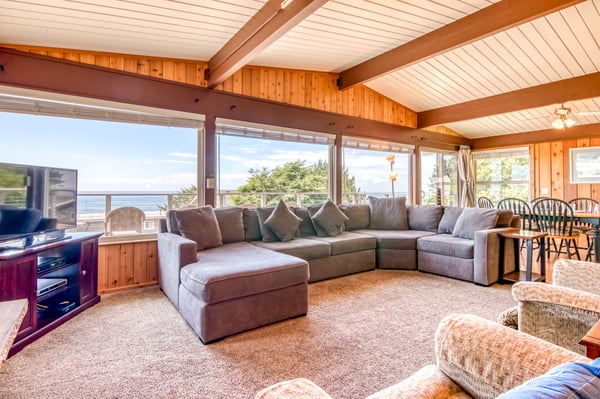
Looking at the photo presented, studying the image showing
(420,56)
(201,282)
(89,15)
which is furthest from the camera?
(420,56)

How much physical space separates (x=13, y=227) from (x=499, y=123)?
25.7 feet

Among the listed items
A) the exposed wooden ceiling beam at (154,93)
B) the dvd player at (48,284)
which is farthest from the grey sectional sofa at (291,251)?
the exposed wooden ceiling beam at (154,93)

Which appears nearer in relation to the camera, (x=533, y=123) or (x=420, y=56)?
(x=420, y=56)

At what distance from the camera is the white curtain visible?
7.32 meters

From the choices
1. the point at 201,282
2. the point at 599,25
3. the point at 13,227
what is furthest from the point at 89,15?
the point at 599,25

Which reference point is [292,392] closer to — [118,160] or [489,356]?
[489,356]

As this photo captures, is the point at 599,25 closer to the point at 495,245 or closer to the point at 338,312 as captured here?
the point at 495,245

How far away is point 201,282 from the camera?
2.22 metres

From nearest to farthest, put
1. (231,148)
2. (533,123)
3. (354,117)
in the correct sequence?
1. (231,148)
2. (354,117)
3. (533,123)

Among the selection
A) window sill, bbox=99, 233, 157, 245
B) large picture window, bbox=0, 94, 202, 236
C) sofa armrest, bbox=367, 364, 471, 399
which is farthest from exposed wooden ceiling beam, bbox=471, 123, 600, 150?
window sill, bbox=99, 233, 157, 245

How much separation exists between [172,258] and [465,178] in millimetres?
6889

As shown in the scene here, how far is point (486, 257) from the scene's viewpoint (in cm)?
345

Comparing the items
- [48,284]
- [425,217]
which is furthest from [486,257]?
[48,284]

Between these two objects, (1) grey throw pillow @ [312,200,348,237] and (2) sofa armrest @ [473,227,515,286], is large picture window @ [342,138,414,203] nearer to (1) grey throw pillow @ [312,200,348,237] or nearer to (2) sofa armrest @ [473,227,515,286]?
(1) grey throw pillow @ [312,200,348,237]
